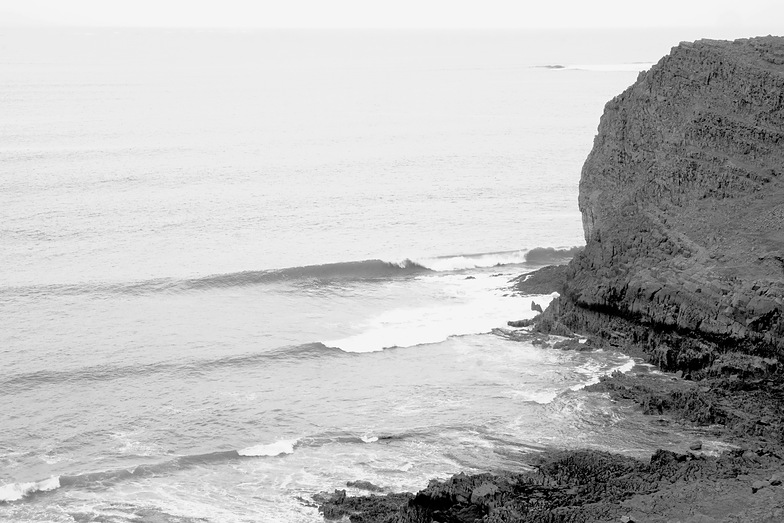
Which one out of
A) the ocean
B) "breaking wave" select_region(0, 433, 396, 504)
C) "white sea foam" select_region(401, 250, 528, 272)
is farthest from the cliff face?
"breaking wave" select_region(0, 433, 396, 504)

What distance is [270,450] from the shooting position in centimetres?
3144

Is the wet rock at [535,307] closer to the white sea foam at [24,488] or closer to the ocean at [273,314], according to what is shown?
the ocean at [273,314]

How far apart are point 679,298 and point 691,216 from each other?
3.90 meters

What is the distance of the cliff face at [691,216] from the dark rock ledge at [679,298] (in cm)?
5

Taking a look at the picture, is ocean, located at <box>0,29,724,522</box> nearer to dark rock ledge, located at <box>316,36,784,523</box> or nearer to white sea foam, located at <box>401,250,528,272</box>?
white sea foam, located at <box>401,250,528,272</box>

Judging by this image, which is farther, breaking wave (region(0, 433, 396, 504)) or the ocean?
the ocean

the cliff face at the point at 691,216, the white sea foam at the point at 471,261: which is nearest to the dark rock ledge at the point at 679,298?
the cliff face at the point at 691,216

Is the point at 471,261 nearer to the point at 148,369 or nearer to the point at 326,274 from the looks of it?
the point at 326,274

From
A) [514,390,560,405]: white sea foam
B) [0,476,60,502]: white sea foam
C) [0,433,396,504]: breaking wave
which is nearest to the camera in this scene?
[0,476,60,502]: white sea foam

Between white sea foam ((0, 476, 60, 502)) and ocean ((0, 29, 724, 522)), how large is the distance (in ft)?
0.17

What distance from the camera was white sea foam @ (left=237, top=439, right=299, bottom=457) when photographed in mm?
31281

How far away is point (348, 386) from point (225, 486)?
28.3 ft

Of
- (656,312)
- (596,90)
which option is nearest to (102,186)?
(656,312)

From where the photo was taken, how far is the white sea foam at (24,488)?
28250 mm
